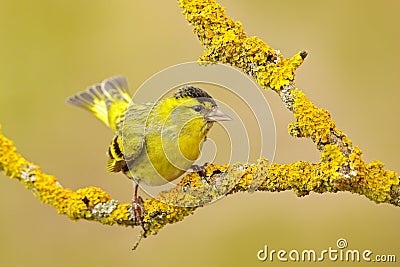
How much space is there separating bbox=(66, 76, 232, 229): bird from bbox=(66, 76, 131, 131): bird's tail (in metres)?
0.25

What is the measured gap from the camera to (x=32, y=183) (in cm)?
105

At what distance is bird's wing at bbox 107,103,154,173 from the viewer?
125 cm

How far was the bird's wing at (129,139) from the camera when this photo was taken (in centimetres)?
125

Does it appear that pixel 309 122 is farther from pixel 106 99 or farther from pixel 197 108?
pixel 106 99

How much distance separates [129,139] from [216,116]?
23 centimetres

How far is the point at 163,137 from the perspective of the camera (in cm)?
121

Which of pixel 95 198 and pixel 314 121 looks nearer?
pixel 314 121

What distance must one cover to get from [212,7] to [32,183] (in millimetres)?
452

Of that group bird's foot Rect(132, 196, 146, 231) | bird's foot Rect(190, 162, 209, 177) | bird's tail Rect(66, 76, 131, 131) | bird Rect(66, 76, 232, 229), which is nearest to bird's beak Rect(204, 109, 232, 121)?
bird Rect(66, 76, 232, 229)

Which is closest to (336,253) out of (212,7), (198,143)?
(198,143)

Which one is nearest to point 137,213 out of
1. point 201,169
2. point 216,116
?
point 201,169

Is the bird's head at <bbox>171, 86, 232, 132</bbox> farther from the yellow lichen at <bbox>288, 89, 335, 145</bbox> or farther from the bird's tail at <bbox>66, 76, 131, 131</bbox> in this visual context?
the bird's tail at <bbox>66, 76, 131, 131</bbox>

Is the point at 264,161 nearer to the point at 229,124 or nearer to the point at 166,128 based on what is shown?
the point at 229,124

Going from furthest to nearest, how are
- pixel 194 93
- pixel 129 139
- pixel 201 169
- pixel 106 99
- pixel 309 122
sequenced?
pixel 106 99, pixel 129 139, pixel 194 93, pixel 201 169, pixel 309 122
